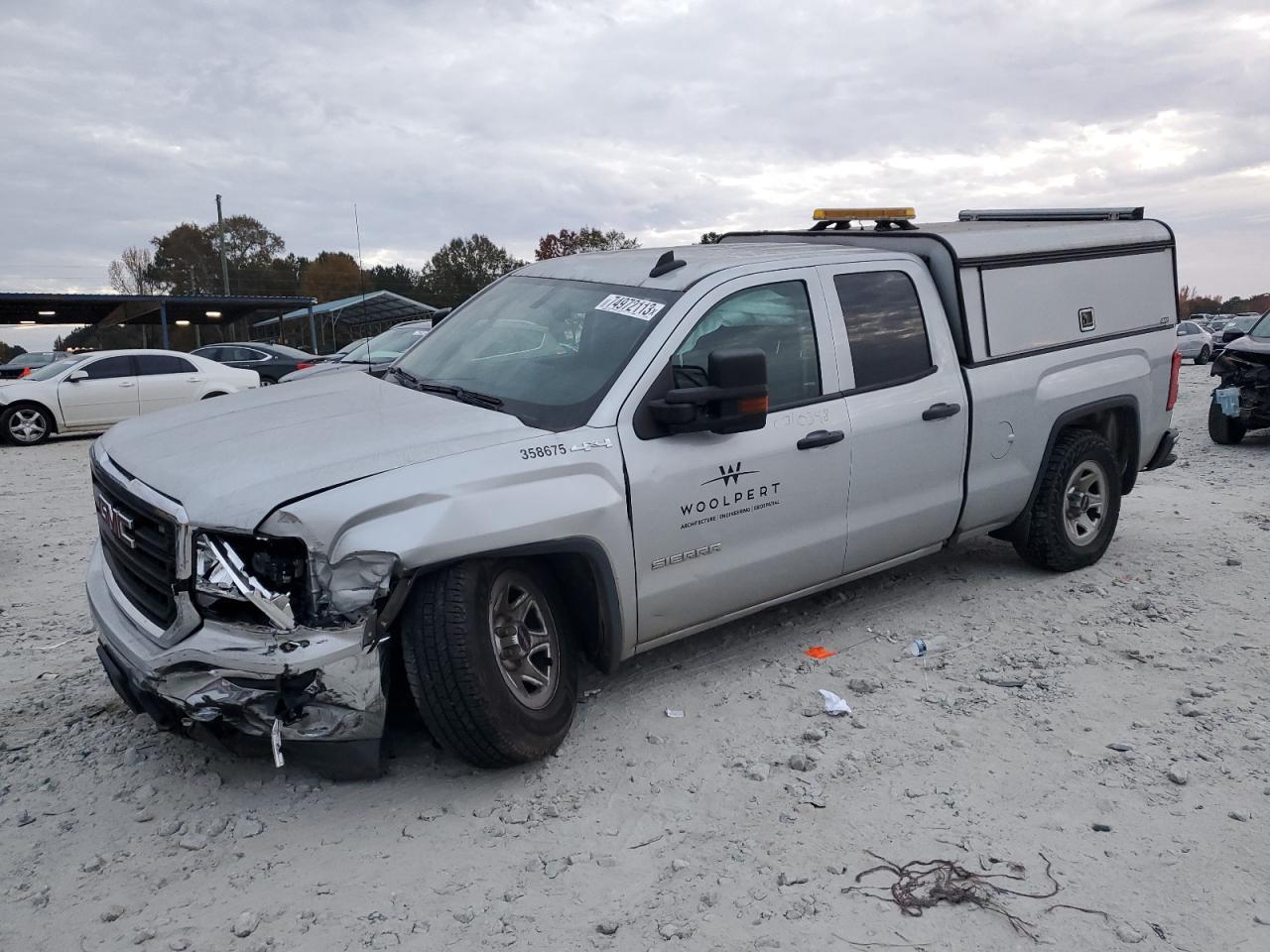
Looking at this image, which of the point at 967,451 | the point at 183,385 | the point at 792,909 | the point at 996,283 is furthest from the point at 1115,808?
the point at 183,385

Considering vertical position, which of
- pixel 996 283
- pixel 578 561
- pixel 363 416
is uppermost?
pixel 996 283

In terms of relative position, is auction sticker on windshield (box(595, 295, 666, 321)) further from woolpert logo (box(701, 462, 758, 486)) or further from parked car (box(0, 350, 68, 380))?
parked car (box(0, 350, 68, 380))

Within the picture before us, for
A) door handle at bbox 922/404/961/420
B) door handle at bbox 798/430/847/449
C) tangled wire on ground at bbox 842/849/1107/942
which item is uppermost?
door handle at bbox 922/404/961/420

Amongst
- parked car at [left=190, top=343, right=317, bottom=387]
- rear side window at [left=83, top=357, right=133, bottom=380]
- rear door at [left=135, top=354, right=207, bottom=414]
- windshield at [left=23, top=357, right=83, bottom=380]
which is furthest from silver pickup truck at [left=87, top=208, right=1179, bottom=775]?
parked car at [left=190, top=343, right=317, bottom=387]

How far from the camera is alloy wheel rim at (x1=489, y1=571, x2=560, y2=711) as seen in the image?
12.2ft

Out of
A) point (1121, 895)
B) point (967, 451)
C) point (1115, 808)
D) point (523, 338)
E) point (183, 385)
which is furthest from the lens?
point (183, 385)

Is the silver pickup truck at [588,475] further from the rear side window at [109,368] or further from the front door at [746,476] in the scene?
the rear side window at [109,368]

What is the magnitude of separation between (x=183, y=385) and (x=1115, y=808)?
50.5 ft

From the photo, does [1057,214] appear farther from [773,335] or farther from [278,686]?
[278,686]

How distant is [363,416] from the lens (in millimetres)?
3986

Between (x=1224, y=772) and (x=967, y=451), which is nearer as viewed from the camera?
(x=1224, y=772)

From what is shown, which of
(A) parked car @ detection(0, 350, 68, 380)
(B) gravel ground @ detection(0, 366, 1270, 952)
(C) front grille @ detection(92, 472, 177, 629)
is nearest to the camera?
(B) gravel ground @ detection(0, 366, 1270, 952)

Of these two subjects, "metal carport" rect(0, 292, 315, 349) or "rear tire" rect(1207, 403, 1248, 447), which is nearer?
"rear tire" rect(1207, 403, 1248, 447)

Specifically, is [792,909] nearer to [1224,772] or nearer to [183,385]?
[1224,772]
